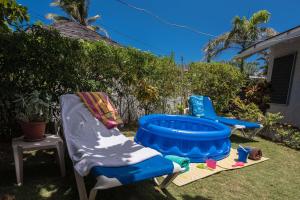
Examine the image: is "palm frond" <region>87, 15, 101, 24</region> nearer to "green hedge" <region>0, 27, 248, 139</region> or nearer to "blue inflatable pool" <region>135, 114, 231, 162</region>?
"green hedge" <region>0, 27, 248, 139</region>

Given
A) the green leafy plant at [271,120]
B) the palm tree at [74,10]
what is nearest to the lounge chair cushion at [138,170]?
the green leafy plant at [271,120]

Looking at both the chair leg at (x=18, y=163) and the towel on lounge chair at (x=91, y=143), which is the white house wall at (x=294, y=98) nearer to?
the towel on lounge chair at (x=91, y=143)

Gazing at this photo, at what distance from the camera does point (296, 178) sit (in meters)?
4.70

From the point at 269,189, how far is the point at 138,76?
576cm

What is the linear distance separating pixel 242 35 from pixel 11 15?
820 inches

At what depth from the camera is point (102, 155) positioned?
11.3 ft

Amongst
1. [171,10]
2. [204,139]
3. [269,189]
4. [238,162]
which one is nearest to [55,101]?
[204,139]

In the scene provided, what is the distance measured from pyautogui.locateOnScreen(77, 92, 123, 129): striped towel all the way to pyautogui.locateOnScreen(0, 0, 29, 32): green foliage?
6.36 feet

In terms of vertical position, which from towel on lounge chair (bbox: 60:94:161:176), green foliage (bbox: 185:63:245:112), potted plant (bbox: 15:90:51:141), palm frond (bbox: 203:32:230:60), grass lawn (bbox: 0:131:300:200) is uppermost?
palm frond (bbox: 203:32:230:60)

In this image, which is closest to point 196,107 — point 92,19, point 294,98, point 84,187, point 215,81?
point 215,81

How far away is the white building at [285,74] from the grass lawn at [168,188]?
4.98 meters

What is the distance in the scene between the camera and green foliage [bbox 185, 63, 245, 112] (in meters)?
10.5

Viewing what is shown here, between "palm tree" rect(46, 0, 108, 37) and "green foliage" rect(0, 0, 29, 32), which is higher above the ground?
"palm tree" rect(46, 0, 108, 37)

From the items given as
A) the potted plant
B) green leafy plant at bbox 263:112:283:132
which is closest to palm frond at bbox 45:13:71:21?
green leafy plant at bbox 263:112:283:132
